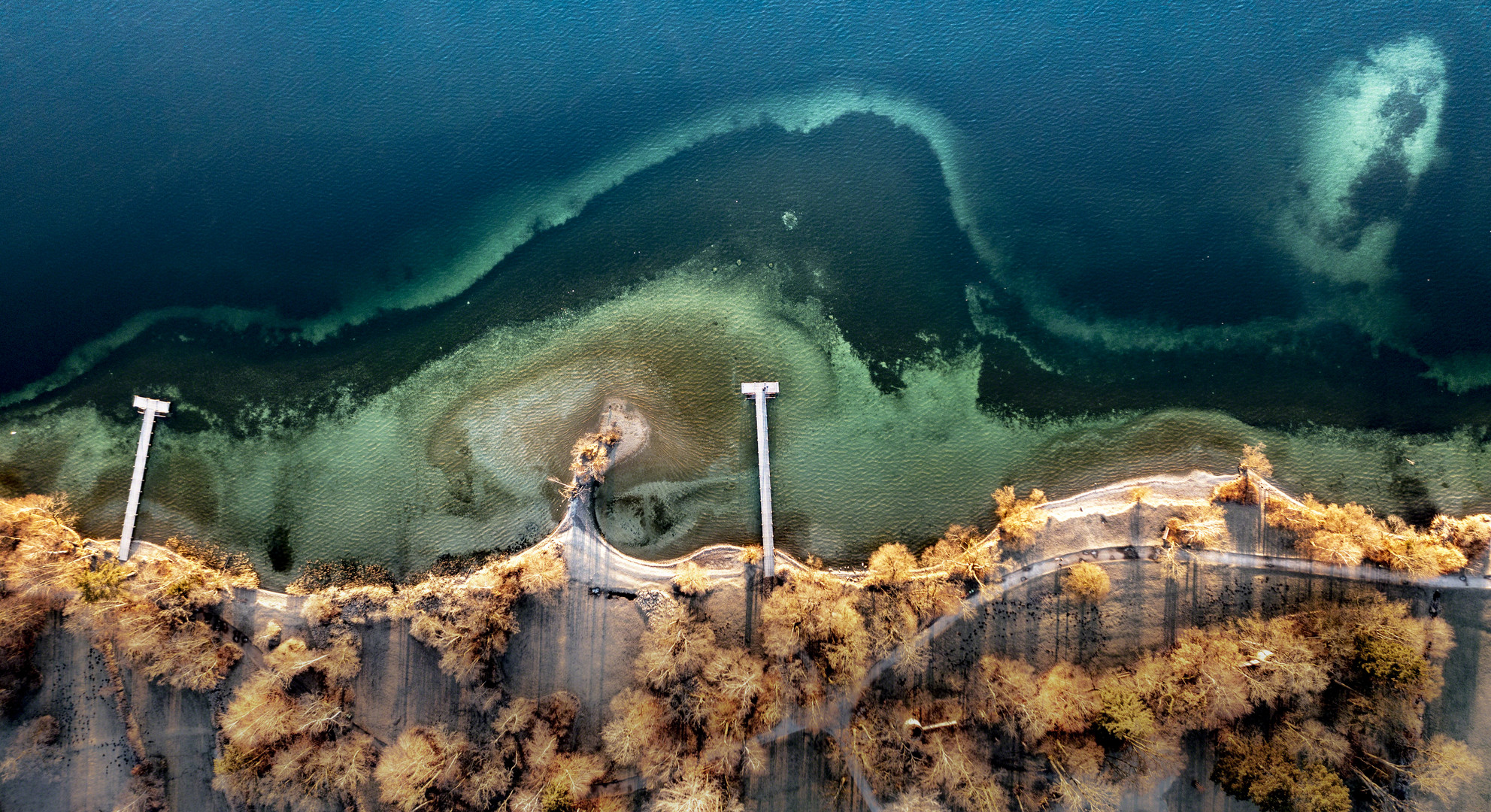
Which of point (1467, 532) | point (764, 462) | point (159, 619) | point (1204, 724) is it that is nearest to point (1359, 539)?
point (1467, 532)

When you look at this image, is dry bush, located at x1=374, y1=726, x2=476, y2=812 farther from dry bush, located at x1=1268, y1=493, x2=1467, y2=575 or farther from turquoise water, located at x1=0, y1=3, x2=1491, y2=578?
dry bush, located at x1=1268, y1=493, x2=1467, y2=575

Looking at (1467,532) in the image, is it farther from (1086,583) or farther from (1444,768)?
(1086,583)

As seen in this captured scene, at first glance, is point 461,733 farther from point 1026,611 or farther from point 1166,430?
point 1166,430

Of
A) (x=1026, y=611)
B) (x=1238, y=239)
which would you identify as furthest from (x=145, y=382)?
(x=1238, y=239)

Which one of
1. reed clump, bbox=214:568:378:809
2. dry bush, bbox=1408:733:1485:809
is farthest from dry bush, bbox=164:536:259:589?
dry bush, bbox=1408:733:1485:809

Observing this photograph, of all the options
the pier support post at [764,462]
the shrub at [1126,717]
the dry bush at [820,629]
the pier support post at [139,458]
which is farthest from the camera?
the pier support post at [139,458]

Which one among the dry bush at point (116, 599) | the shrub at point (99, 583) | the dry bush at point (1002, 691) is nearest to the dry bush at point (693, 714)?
the dry bush at point (1002, 691)

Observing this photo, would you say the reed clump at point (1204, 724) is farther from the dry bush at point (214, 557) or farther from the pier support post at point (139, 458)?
the pier support post at point (139, 458)
